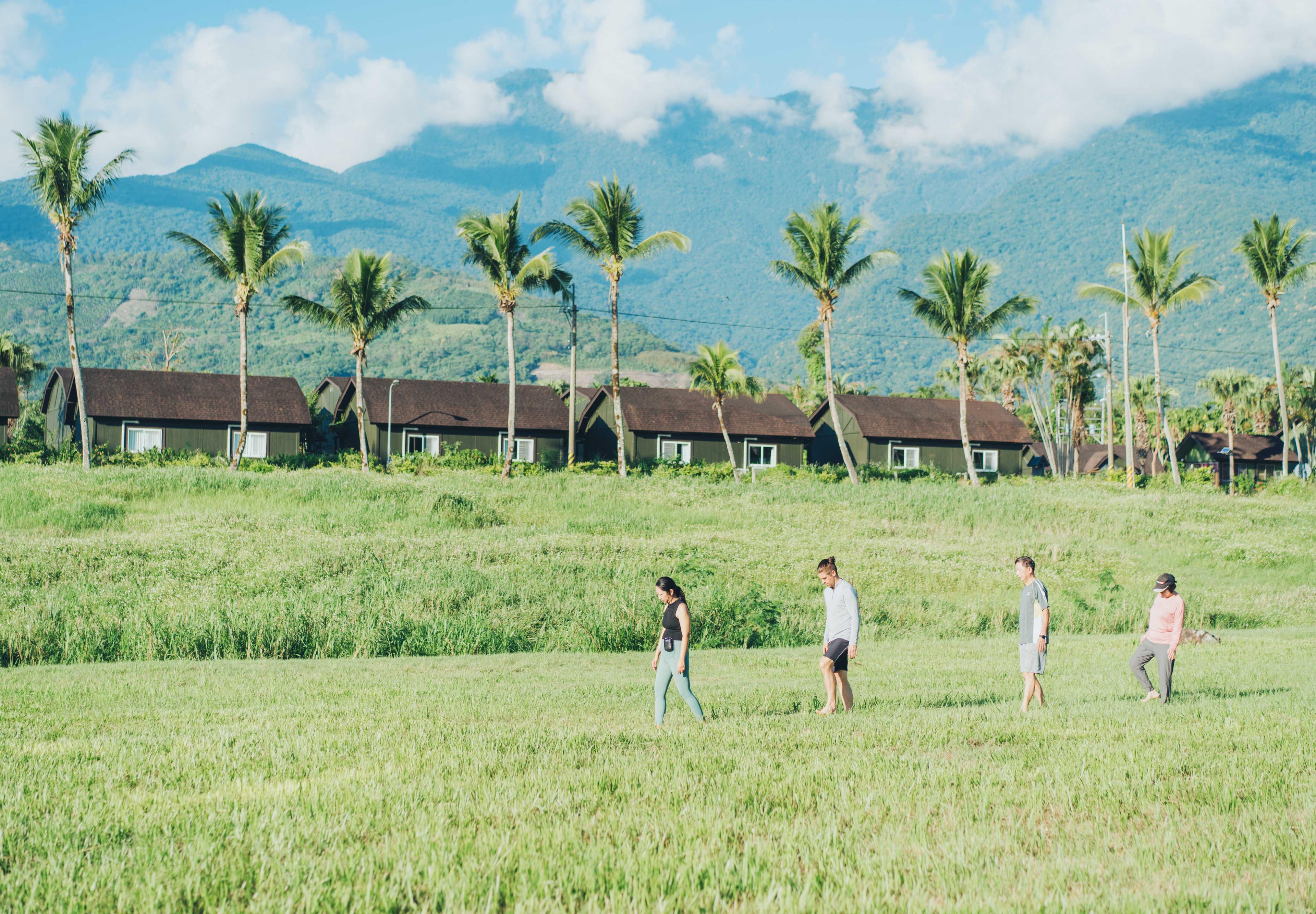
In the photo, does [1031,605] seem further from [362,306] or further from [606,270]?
[362,306]

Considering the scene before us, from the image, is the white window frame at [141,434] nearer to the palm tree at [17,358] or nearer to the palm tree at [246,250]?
the palm tree at [17,358]

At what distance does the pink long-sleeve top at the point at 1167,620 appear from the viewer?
11.3 m

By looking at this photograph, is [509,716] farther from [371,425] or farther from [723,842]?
[371,425]

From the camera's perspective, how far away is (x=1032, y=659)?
1090 centimetres

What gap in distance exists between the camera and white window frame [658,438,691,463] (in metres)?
61.2

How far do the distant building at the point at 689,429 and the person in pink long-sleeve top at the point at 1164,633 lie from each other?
158 ft

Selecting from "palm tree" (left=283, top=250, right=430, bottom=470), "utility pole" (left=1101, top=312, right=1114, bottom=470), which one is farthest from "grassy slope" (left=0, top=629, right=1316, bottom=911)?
"utility pole" (left=1101, top=312, right=1114, bottom=470)

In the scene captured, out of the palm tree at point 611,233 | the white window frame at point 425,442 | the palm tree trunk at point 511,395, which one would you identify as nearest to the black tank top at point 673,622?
the palm tree trunk at point 511,395

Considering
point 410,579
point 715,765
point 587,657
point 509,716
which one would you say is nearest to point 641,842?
point 715,765

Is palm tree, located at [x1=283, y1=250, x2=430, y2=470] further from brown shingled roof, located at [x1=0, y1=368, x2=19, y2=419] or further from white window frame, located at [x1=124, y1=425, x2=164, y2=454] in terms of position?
brown shingled roof, located at [x1=0, y1=368, x2=19, y2=419]

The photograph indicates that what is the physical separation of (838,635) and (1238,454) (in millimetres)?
80205

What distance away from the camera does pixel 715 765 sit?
775 cm

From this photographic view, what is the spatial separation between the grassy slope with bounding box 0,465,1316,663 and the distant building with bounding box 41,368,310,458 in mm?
12291

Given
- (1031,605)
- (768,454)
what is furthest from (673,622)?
(768,454)
